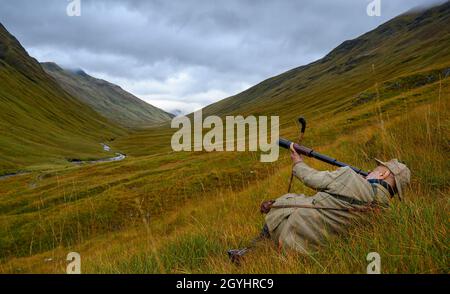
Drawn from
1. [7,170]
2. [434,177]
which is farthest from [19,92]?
[434,177]

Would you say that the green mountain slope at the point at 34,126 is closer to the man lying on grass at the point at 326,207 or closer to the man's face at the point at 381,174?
the man lying on grass at the point at 326,207

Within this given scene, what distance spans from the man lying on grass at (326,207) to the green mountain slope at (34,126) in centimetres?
9217

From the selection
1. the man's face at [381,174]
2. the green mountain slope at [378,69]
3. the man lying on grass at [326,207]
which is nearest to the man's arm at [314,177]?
the man lying on grass at [326,207]

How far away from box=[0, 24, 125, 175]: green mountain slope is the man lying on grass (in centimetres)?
9217

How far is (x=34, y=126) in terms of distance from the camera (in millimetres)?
131125

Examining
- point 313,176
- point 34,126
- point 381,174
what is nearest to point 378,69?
point 34,126

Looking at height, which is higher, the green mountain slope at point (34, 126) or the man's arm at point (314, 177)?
the green mountain slope at point (34, 126)

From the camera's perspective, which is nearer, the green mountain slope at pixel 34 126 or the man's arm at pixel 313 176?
the man's arm at pixel 313 176

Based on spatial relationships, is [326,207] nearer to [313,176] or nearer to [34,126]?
[313,176]

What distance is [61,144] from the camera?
410 feet

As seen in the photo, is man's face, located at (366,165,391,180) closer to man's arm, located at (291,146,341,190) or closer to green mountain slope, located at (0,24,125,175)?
man's arm, located at (291,146,341,190)

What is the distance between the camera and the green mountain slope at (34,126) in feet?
324
